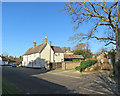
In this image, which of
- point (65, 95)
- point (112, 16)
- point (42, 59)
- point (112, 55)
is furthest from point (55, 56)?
point (65, 95)

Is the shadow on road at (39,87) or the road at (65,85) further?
the road at (65,85)

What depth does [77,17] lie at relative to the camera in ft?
55.2

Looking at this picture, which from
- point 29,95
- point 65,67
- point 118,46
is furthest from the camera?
point 65,67

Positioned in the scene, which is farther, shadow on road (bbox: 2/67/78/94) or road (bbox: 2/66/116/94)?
road (bbox: 2/66/116/94)

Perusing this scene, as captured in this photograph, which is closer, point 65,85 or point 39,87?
point 39,87

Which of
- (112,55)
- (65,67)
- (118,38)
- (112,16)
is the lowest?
(65,67)

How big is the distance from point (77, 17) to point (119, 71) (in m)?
8.88

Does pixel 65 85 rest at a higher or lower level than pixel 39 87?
lower

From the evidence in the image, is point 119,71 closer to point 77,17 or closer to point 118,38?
point 118,38

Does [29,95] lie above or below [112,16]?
below

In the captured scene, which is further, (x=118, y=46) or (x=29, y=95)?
(x=118, y=46)

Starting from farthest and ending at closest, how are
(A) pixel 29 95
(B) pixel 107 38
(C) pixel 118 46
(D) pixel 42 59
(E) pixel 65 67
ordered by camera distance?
(D) pixel 42 59
(E) pixel 65 67
(B) pixel 107 38
(C) pixel 118 46
(A) pixel 29 95

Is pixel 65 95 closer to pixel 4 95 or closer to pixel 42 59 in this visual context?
pixel 4 95

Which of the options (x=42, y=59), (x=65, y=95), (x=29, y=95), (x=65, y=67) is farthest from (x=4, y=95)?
(x=42, y=59)
